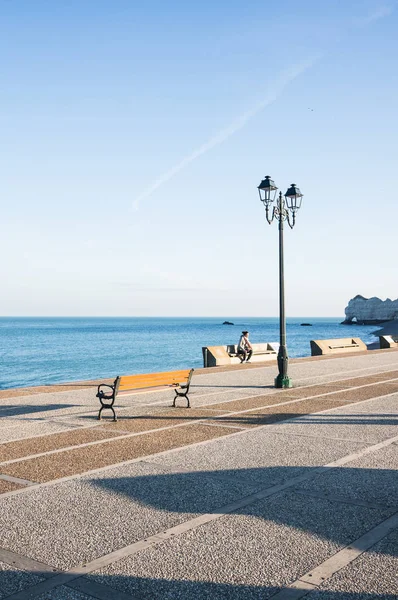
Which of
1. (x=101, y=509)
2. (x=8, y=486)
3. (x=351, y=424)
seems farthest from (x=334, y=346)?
(x=101, y=509)

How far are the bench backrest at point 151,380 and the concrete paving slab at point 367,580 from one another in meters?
7.36

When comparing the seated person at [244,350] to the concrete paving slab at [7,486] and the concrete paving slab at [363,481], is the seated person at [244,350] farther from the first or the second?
the concrete paving slab at [7,486]

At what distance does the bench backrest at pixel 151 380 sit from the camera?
474 inches

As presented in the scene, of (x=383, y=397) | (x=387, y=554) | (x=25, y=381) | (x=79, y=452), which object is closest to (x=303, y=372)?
(x=383, y=397)

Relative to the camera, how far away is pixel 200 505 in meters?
6.27

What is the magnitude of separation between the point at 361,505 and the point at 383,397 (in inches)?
352

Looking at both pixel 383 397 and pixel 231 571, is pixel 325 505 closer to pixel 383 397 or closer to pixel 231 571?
pixel 231 571

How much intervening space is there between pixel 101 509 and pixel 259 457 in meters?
2.94

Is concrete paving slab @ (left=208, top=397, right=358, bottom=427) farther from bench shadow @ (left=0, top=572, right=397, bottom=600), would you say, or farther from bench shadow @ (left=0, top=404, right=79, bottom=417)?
bench shadow @ (left=0, top=572, right=397, bottom=600)

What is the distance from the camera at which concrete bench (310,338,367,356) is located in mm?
32906

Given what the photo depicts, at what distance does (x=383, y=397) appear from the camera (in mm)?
14773

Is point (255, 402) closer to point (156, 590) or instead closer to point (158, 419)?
point (158, 419)

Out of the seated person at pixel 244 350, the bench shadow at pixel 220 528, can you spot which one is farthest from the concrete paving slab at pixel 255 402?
the seated person at pixel 244 350

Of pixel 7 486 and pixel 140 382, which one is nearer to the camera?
pixel 7 486
